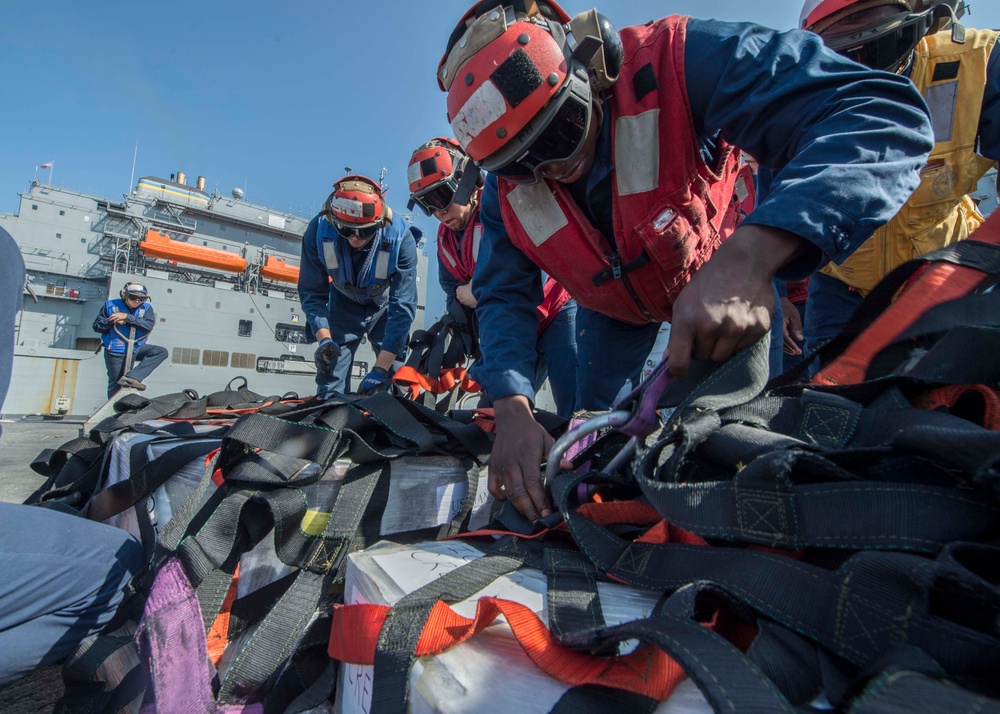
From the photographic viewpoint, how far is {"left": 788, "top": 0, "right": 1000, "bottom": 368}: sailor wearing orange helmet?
1.61 m

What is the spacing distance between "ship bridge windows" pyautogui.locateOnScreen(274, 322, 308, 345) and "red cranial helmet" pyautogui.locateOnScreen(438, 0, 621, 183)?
12.7 meters

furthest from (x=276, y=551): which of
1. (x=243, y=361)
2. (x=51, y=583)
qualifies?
(x=243, y=361)

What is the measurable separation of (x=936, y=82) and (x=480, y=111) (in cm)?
163

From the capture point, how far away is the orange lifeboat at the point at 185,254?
14859mm

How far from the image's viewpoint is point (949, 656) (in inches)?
13.1

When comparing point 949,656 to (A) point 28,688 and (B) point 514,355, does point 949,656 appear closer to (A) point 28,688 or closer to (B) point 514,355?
(B) point 514,355

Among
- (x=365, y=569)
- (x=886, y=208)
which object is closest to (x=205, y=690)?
(x=365, y=569)

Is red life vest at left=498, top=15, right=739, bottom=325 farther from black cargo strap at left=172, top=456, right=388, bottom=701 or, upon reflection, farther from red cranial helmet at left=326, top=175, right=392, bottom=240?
red cranial helmet at left=326, top=175, right=392, bottom=240

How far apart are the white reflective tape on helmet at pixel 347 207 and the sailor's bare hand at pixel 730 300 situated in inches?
125

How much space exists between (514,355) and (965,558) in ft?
3.30

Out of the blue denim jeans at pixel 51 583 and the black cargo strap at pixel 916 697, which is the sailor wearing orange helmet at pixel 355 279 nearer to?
the blue denim jeans at pixel 51 583

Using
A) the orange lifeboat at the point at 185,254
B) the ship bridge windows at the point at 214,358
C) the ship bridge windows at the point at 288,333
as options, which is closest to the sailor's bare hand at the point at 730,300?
the ship bridge windows at the point at 214,358

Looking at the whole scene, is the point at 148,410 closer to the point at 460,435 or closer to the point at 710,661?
the point at 460,435

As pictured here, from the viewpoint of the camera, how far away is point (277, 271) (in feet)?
53.1
